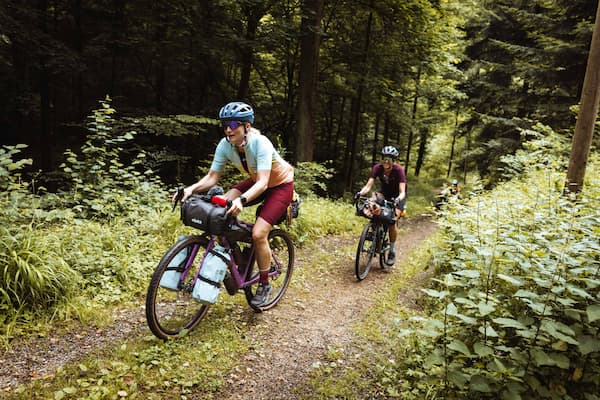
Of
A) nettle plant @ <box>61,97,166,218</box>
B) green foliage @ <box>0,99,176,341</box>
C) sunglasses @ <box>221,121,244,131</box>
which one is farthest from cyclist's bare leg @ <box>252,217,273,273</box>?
nettle plant @ <box>61,97,166,218</box>

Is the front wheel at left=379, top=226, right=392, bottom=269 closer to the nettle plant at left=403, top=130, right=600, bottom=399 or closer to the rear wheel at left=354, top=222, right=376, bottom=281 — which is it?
the rear wheel at left=354, top=222, right=376, bottom=281

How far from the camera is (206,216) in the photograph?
3.60 meters

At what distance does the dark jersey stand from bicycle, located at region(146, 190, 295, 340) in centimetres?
319

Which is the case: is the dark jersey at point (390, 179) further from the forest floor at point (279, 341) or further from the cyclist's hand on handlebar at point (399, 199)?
the forest floor at point (279, 341)

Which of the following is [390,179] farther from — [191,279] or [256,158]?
[191,279]

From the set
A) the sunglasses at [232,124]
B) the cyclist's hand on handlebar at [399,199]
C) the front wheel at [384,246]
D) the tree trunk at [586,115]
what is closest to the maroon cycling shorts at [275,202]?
the sunglasses at [232,124]

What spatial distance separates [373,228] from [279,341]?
363 centimetres

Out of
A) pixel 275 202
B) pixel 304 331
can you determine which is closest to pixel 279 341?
pixel 304 331

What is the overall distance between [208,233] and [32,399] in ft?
6.72

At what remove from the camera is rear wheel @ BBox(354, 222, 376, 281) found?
21.6 ft

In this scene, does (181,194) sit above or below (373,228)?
above

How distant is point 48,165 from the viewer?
1360cm

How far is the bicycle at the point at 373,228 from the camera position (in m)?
6.82

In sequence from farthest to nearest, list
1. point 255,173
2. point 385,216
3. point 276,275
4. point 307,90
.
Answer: point 307,90 → point 385,216 → point 276,275 → point 255,173
